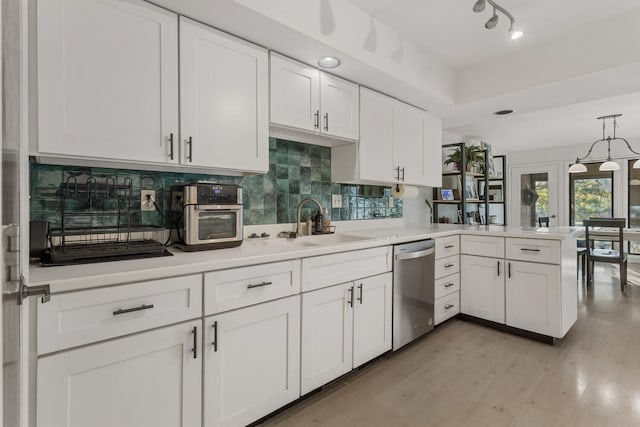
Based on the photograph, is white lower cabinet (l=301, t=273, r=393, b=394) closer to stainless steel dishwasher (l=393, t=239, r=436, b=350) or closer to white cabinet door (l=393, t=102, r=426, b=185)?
stainless steel dishwasher (l=393, t=239, r=436, b=350)

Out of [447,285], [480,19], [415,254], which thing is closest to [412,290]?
[415,254]

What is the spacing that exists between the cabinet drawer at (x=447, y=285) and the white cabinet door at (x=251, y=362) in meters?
1.60

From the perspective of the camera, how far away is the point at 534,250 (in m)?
2.65

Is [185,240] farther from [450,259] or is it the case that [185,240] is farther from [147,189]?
[450,259]

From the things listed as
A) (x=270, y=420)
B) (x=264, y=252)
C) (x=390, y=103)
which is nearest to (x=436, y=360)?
(x=270, y=420)

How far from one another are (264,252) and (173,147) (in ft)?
2.33

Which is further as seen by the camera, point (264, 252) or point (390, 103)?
point (390, 103)

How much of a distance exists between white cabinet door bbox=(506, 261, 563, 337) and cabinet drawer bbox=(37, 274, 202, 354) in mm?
2614

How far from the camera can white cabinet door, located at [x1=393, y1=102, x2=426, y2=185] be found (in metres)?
2.91

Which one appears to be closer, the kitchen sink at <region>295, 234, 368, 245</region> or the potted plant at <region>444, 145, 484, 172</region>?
the kitchen sink at <region>295, 234, 368, 245</region>

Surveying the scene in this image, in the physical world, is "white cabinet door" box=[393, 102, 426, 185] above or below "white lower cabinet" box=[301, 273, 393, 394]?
above

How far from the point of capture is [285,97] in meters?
2.06

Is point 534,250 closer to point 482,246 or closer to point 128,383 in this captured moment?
point 482,246

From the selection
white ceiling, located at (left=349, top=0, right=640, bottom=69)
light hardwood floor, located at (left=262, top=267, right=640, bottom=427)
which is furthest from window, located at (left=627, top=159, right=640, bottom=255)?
white ceiling, located at (left=349, top=0, right=640, bottom=69)
